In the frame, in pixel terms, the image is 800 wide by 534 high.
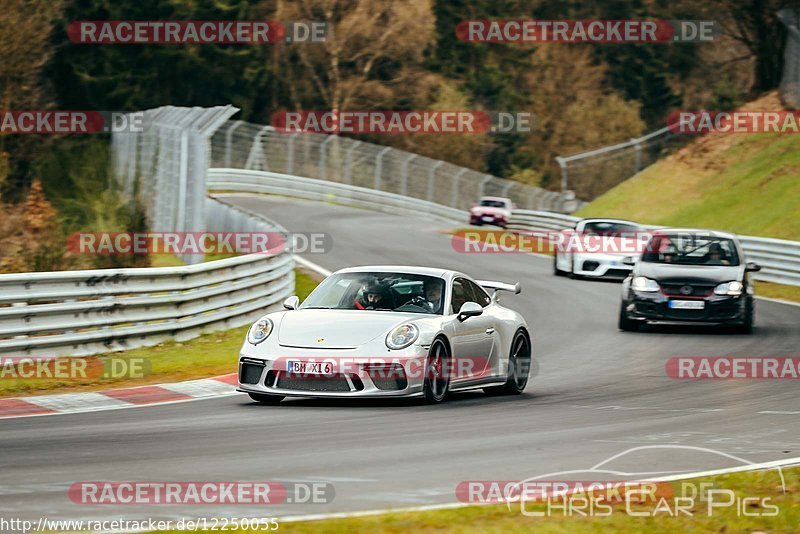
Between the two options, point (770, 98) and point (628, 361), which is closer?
point (628, 361)

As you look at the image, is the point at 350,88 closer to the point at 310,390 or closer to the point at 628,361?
Result: the point at 628,361

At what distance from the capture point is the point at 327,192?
5444 centimetres

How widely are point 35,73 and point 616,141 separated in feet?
111

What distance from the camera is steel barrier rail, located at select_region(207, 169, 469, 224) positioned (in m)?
54.1

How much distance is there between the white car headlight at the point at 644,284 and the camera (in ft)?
66.7

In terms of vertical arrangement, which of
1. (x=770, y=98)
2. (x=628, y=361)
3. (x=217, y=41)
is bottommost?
(x=628, y=361)

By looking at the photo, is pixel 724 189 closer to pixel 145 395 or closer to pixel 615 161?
pixel 615 161

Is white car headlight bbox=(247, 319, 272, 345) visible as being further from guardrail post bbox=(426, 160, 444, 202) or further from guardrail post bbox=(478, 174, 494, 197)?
guardrail post bbox=(478, 174, 494, 197)

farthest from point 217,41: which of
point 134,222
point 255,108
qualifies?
point 134,222

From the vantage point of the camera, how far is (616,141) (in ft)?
→ 246

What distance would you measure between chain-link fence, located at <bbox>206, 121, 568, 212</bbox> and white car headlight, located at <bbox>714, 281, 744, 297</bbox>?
3436 cm

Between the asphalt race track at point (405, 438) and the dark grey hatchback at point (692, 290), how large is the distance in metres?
2.96

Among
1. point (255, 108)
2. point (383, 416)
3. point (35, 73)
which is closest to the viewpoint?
point (383, 416)

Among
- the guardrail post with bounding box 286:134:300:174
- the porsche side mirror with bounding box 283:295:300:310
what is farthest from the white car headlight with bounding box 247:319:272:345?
the guardrail post with bounding box 286:134:300:174
